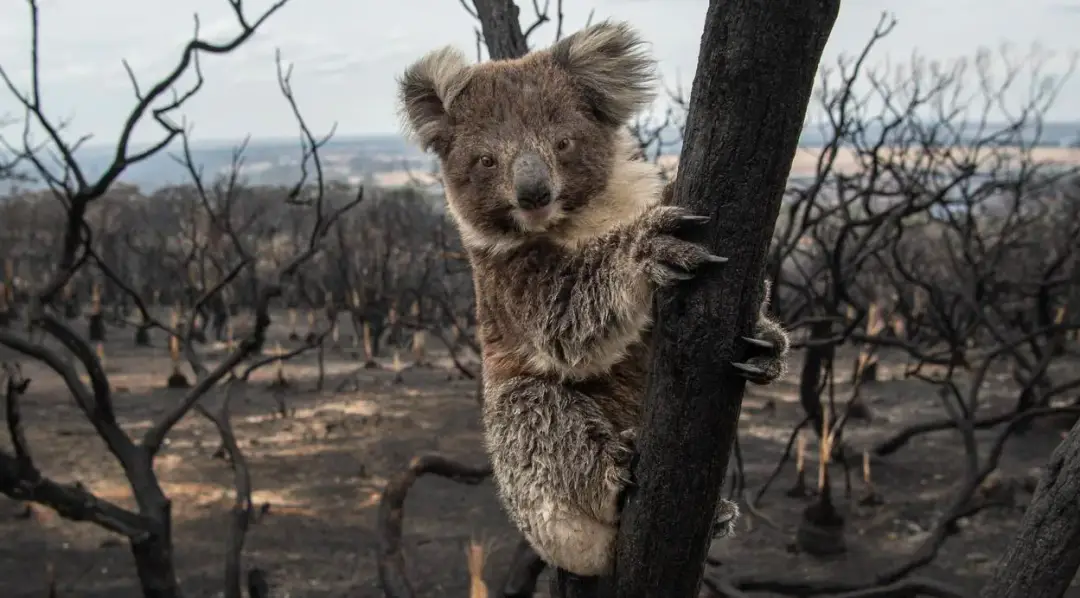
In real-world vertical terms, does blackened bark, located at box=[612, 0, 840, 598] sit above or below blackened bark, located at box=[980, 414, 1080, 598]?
above

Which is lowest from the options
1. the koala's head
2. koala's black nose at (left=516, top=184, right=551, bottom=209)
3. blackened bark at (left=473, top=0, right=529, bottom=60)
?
koala's black nose at (left=516, top=184, right=551, bottom=209)

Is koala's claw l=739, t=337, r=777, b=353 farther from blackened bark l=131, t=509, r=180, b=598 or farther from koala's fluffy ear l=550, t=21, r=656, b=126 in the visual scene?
blackened bark l=131, t=509, r=180, b=598

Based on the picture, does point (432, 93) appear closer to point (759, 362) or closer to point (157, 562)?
point (759, 362)

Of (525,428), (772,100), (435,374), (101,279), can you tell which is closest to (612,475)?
(525,428)

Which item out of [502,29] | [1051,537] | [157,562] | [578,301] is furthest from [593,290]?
[157,562]

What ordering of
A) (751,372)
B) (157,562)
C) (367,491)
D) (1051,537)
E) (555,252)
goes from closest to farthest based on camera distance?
1. (751,372)
2. (555,252)
3. (1051,537)
4. (157,562)
5. (367,491)

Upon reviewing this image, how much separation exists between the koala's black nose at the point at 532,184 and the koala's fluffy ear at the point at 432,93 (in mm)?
377

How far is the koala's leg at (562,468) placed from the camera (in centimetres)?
191

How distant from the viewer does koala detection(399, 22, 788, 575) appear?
186 cm

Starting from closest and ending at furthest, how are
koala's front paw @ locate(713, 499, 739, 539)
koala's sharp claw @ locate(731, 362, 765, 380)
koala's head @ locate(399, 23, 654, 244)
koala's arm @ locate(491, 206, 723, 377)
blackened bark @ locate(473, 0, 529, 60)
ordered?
1. koala's sharp claw @ locate(731, 362, 765, 380)
2. koala's arm @ locate(491, 206, 723, 377)
3. koala's head @ locate(399, 23, 654, 244)
4. koala's front paw @ locate(713, 499, 739, 539)
5. blackened bark @ locate(473, 0, 529, 60)

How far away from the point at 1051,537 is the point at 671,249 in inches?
60.8

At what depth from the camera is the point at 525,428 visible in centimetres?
208

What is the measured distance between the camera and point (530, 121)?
201 cm

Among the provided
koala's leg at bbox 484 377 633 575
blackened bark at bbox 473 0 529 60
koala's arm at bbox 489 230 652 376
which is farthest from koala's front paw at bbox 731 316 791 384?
blackened bark at bbox 473 0 529 60
